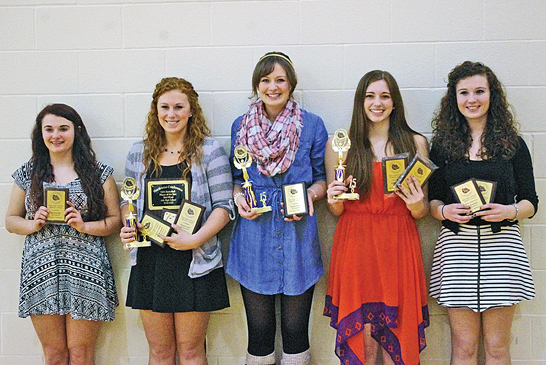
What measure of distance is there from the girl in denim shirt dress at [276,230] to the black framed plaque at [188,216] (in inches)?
8.6

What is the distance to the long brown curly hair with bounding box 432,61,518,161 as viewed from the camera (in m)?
2.54

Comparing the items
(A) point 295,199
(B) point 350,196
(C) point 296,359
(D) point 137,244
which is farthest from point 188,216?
(C) point 296,359

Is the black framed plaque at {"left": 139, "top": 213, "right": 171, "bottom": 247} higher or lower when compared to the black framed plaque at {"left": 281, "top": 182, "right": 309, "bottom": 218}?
lower

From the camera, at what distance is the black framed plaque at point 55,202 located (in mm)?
2586

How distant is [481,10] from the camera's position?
2.82 metres

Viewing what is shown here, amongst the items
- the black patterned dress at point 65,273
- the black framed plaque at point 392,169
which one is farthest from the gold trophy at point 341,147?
the black patterned dress at point 65,273

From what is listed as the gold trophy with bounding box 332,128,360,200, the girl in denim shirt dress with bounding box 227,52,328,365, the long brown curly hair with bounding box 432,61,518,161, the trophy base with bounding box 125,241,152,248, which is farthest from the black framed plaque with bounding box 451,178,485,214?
the trophy base with bounding box 125,241,152,248

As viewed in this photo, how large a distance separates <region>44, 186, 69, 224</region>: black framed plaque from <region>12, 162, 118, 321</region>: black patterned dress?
0.31 feet

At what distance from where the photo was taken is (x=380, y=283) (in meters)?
2.51

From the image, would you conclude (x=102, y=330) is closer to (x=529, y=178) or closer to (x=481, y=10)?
(x=529, y=178)

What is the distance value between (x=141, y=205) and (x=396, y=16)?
1.84m

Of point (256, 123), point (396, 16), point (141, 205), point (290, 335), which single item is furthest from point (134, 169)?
point (396, 16)

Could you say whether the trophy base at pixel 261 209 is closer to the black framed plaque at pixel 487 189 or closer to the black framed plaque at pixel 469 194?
the black framed plaque at pixel 469 194

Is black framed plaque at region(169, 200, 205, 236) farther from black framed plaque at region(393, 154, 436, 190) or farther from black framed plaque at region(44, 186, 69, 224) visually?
black framed plaque at region(393, 154, 436, 190)
